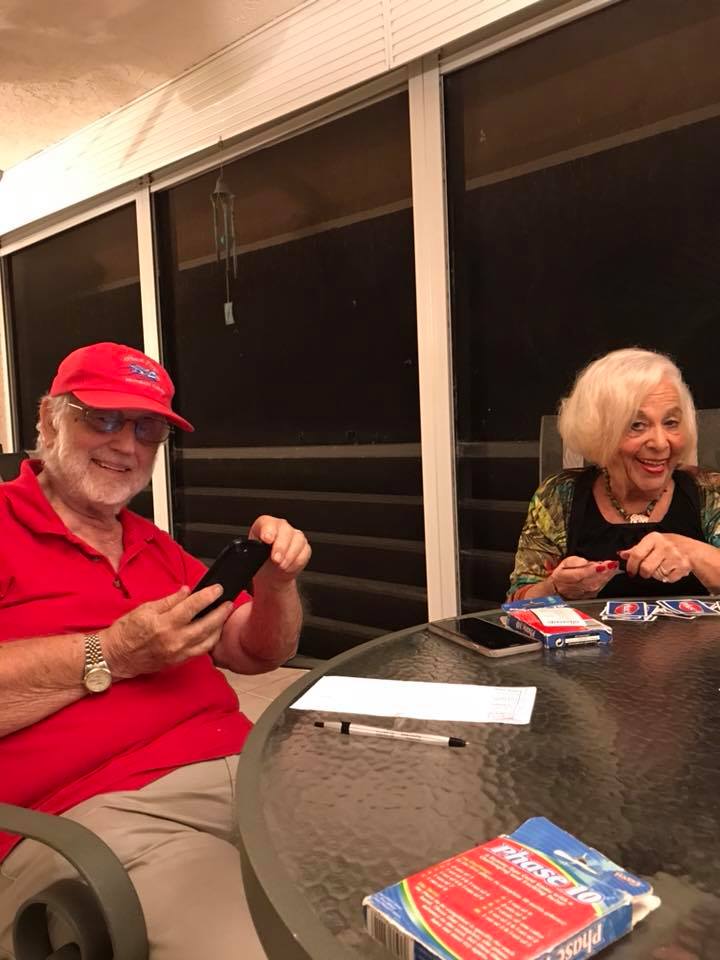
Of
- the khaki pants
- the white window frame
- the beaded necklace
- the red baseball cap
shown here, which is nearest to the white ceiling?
the white window frame

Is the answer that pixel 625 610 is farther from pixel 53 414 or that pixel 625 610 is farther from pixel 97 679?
pixel 53 414

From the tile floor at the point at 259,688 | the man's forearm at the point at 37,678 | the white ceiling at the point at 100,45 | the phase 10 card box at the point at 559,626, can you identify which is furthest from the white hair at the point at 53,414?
the white ceiling at the point at 100,45

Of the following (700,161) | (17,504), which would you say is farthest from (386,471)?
(17,504)

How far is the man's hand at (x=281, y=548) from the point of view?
1.29 metres

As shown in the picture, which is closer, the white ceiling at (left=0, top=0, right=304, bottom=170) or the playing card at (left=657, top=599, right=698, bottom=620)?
the playing card at (left=657, top=599, right=698, bottom=620)

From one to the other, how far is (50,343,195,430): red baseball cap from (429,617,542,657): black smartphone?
647 millimetres

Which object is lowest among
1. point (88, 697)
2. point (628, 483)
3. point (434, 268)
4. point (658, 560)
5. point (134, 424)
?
point (88, 697)

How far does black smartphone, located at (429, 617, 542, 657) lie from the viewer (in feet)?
3.71

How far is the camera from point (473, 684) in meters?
1.01

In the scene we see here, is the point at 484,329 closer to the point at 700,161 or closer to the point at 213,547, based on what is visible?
the point at 700,161

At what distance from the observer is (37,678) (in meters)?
1.09

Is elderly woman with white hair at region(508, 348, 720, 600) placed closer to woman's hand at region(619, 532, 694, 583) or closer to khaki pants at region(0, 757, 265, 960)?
woman's hand at region(619, 532, 694, 583)

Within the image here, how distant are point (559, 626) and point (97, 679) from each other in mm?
696

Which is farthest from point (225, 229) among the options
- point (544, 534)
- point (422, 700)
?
point (422, 700)
